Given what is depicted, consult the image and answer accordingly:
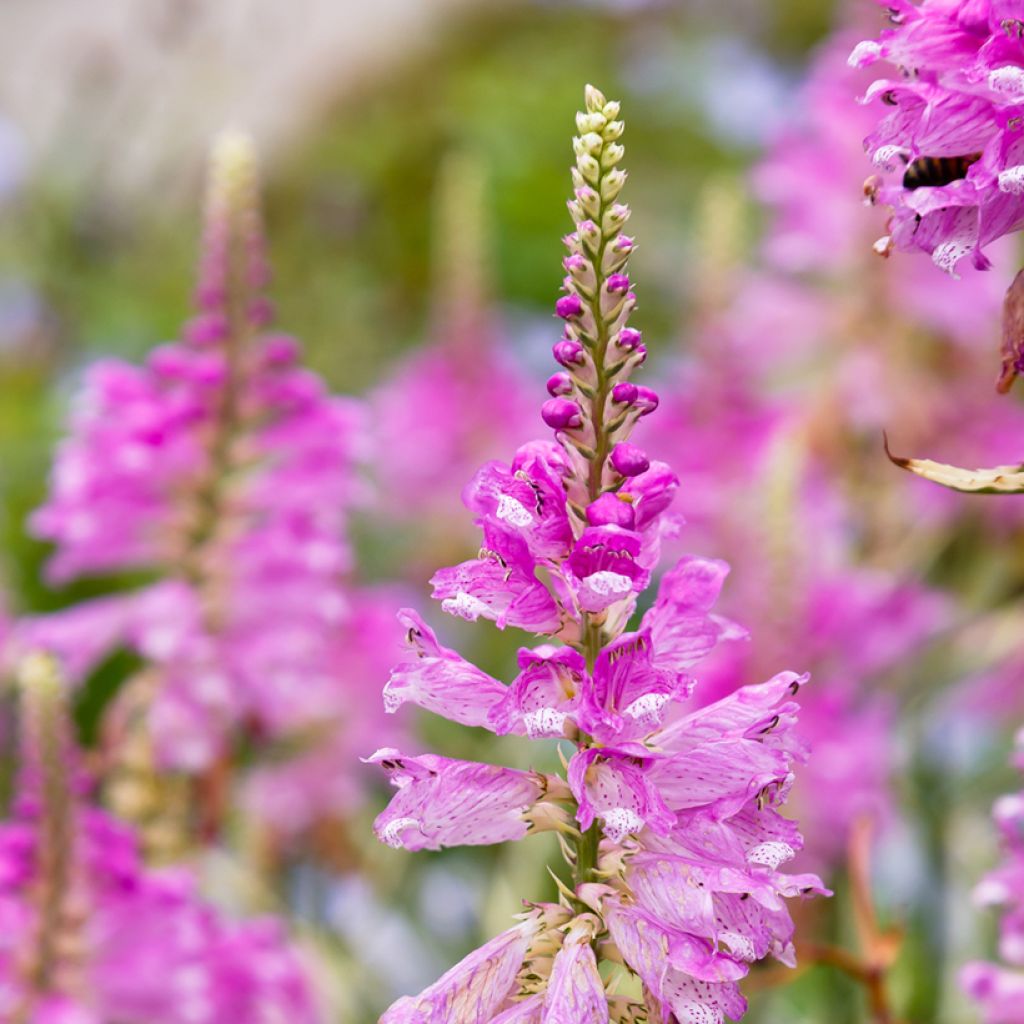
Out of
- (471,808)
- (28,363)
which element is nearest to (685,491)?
(471,808)

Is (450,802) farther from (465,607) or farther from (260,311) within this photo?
(260,311)

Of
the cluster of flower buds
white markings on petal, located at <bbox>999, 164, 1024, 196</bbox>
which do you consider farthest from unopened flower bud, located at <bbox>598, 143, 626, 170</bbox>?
white markings on petal, located at <bbox>999, 164, 1024, 196</bbox>

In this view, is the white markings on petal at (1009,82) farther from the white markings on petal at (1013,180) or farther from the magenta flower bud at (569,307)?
the magenta flower bud at (569,307)

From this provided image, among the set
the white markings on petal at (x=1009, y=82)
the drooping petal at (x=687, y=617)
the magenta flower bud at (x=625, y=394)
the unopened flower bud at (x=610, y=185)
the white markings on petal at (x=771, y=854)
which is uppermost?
the white markings on petal at (x=1009, y=82)

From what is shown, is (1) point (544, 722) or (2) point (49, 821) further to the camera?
(2) point (49, 821)

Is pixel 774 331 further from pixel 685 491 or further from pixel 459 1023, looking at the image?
pixel 459 1023

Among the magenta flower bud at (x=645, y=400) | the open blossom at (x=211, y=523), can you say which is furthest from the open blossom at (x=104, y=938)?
the magenta flower bud at (x=645, y=400)

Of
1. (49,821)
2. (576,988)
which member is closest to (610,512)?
(576,988)

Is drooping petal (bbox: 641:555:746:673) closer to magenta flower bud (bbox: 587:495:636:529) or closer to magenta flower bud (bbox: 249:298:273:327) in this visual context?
magenta flower bud (bbox: 587:495:636:529)
